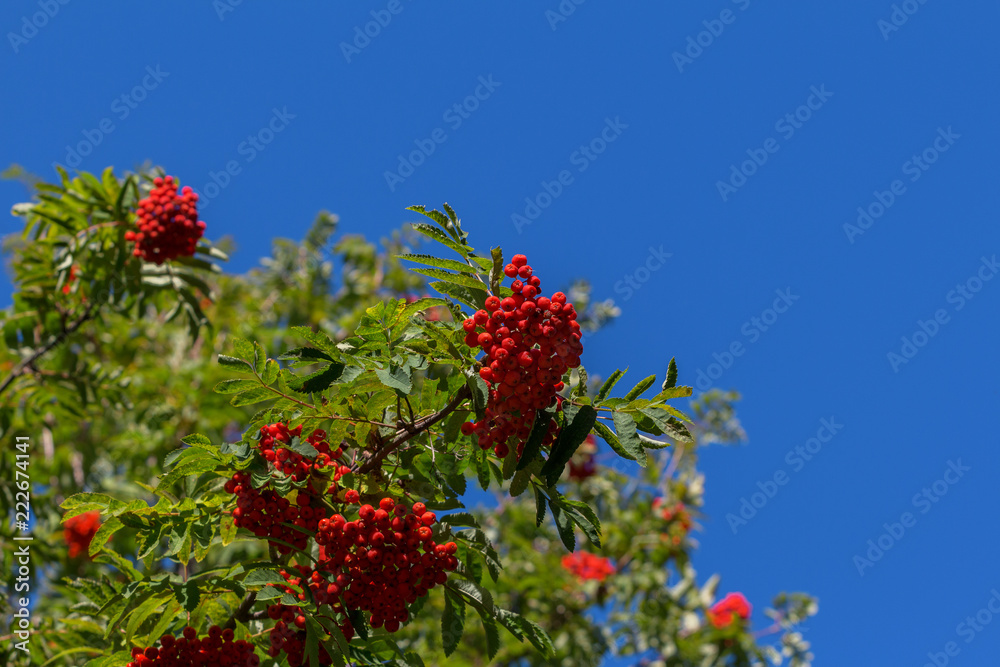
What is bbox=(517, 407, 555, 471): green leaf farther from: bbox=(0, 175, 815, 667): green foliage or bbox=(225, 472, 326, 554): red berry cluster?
bbox=(225, 472, 326, 554): red berry cluster

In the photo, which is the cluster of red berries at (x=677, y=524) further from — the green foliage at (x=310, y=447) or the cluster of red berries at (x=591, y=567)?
the cluster of red berries at (x=591, y=567)

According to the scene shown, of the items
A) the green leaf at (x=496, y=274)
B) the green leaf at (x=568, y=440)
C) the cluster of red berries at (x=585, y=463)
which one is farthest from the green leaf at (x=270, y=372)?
the cluster of red berries at (x=585, y=463)

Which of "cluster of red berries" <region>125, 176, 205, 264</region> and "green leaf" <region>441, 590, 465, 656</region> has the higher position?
"cluster of red berries" <region>125, 176, 205, 264</region>

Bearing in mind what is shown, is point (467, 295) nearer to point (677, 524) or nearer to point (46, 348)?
point (46, 348)

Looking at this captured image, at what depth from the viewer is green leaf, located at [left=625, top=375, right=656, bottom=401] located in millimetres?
2199

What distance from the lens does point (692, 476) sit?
7691 mm

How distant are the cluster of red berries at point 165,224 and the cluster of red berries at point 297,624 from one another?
2687 mm

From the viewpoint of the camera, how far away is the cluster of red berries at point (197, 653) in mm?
2266

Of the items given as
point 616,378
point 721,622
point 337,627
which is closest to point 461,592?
point 337,627

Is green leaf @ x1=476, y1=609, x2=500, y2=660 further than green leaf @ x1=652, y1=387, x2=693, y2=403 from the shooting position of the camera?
Yes

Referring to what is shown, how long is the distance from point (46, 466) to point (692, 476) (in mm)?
5656

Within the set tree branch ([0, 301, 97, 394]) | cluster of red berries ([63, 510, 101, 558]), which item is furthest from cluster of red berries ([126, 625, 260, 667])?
cluster of red berries ([63, 510, 101, 558])

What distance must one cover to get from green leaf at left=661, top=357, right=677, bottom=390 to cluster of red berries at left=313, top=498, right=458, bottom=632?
0.78 m

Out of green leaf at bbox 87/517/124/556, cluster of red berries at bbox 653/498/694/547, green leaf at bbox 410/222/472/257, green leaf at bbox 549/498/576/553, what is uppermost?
cluster of red berries at bbox 653/498/694/547
